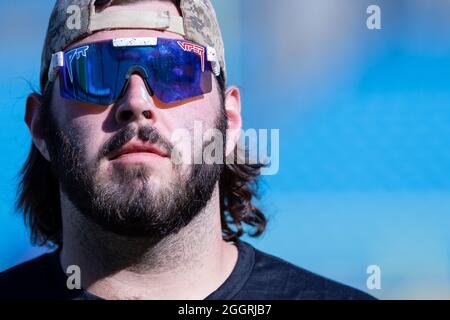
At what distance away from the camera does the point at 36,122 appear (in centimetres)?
386

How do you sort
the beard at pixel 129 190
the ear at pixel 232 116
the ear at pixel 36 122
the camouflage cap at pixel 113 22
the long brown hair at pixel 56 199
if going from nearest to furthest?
the beard at pixel 129 190
the camouflage cap at pixel 113 22
the ear at pixel 36 122
the ear at pixel 232 116
the long brown hair at pixel 56 199

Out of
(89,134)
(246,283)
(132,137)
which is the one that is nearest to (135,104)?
→ (132,137)

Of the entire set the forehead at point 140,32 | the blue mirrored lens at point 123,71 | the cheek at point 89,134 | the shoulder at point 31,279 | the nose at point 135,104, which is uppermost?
the forehead at point 140,32

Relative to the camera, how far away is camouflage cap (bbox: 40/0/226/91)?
347 cm

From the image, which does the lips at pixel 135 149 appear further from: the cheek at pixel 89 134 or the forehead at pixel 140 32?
the forehead at pixel 140 32

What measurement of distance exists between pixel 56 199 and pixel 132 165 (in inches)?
50.1

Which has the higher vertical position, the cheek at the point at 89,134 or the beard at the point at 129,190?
the cheek at the point at 89,134

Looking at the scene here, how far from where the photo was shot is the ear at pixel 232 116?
12.8ft

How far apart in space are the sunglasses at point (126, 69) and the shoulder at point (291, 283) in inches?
42.6

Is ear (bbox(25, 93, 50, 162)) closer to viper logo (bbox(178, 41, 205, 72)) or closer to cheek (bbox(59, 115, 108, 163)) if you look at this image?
cheek (bbox(59, 115, 108, 163))

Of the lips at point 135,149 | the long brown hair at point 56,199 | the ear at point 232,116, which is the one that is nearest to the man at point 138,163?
the lips at point 135,149

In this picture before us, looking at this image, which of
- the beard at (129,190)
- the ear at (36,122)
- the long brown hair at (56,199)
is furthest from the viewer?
the long brown hair at (56,199)

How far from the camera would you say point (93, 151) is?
129 inches
